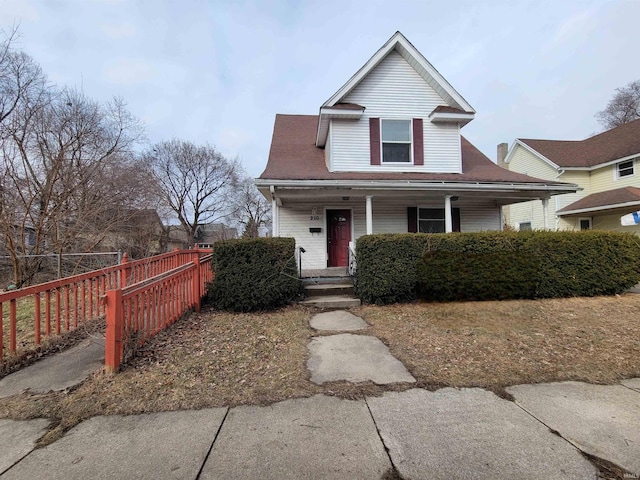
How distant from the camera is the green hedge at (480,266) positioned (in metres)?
6.09

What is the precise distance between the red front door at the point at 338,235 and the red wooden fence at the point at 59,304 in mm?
4131

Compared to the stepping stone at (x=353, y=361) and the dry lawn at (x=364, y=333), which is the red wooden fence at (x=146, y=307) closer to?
the dry lawn at (x=364, y=333)

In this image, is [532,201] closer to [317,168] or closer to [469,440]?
[317,168]

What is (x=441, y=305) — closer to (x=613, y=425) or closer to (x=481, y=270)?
(x=481, y=270)

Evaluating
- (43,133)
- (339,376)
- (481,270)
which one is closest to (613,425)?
(339,376)

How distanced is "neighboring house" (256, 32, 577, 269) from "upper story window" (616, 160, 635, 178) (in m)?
9.37

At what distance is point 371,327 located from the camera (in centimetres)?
495

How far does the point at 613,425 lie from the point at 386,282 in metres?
3.86

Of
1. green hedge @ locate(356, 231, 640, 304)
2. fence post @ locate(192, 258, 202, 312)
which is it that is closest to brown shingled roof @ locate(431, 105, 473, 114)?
green hedge @ locate(356, 231, 640, 304)

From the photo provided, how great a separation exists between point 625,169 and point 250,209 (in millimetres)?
34525

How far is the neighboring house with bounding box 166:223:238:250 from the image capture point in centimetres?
3269

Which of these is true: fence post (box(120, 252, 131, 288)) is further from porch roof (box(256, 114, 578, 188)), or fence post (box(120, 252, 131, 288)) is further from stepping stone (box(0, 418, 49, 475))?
stepping stone (box(0, 418, 49, 475))

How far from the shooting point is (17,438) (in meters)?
2.26

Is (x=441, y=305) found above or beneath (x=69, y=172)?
beneath
